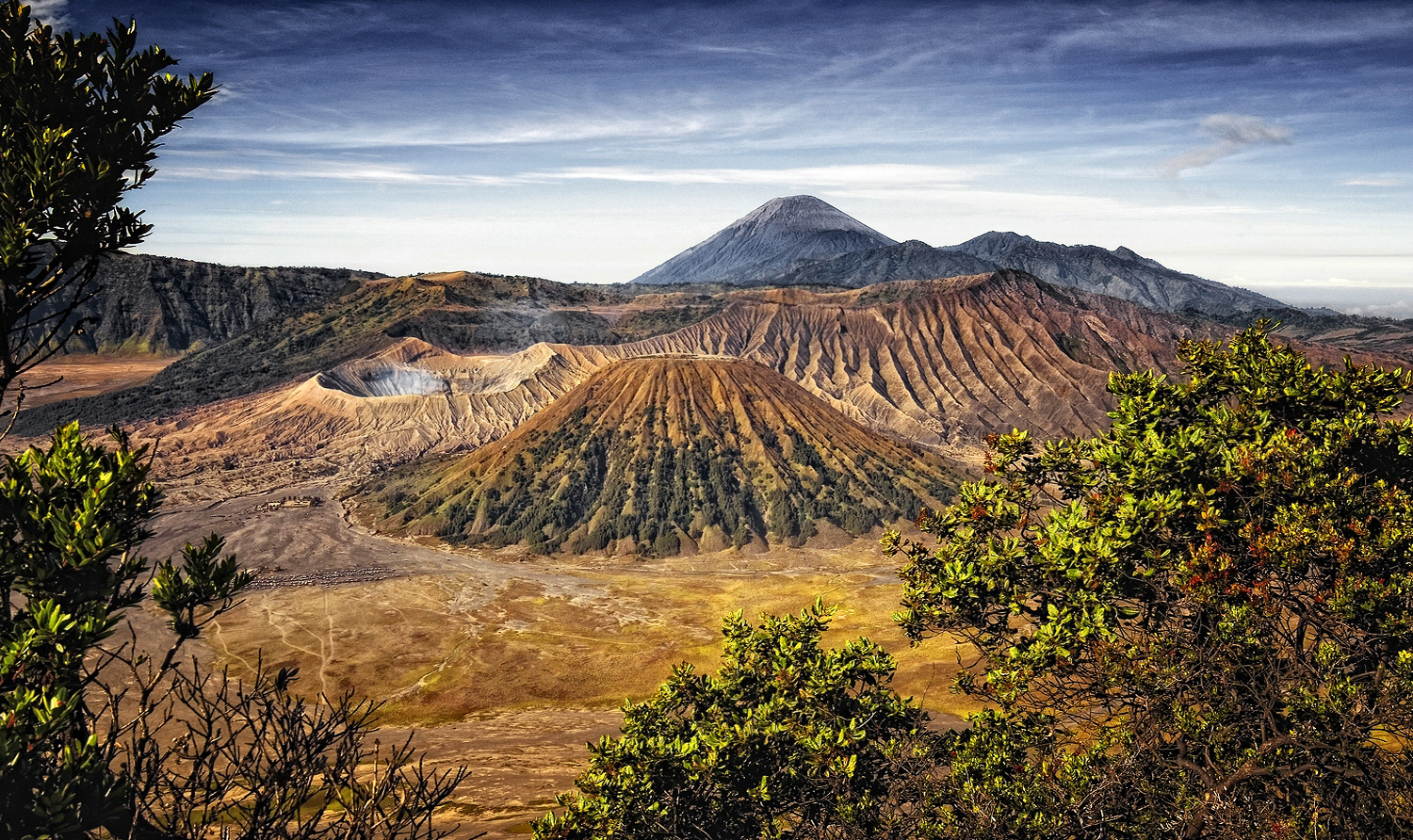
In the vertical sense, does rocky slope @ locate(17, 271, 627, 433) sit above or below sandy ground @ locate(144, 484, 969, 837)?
above

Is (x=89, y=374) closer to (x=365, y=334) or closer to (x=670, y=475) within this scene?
(x=365, y=334)

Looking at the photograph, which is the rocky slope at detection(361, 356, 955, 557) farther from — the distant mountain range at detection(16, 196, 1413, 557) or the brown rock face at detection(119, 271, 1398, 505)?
the brown rock face at detection(119, 271, 1398, 505)

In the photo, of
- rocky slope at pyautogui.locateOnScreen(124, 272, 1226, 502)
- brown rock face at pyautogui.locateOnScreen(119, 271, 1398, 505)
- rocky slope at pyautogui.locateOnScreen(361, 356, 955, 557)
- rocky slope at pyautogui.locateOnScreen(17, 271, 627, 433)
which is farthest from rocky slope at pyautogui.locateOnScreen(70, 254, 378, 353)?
rocky slope at pyautogui.locateOnScreen(361, 356, 955, 557)

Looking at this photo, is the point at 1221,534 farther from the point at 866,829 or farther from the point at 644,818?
the point at 644,818

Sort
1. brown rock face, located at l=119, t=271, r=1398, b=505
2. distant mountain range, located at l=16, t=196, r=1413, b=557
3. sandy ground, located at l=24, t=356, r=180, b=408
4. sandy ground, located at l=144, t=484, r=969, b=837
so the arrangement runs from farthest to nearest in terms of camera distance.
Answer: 1. sandy ground, located at l=24, t=356, r=180, b=408
2. brown rock face, located at l=119, t=271, r=1398, b=505
3. distant mountain range, located at l=16, t=196, r=1413, b=557
4. sandy ground, located at l=144, t=484, r=969, b=837

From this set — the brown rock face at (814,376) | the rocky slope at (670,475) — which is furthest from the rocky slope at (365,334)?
the rocky slope at (670,475)

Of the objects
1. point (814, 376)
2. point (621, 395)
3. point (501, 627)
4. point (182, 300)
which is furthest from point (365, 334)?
point (501, 627)

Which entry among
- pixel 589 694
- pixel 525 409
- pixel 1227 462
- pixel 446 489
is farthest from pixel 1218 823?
pixel 525 409
